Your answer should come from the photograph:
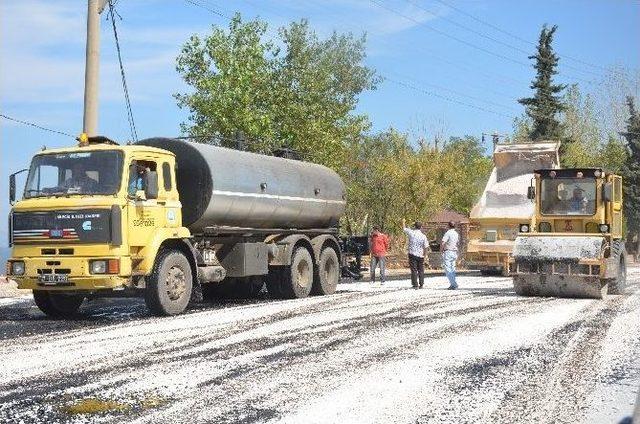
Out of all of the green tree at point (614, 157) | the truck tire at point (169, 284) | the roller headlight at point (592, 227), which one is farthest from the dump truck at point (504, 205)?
the green tree at point (614, 157)

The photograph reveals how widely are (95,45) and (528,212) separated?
43.3 feet

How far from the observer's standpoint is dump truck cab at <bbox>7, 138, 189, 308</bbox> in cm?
1251

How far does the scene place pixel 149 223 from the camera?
1326 centimetres

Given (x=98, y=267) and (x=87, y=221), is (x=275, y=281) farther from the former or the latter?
(x=87, y=221)

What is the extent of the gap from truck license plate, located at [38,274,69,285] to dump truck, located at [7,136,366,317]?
2 cm

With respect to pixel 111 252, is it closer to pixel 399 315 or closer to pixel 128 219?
pixel 128 219

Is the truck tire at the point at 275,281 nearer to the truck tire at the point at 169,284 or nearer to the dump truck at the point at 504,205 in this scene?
the truck tire at the point at 169,284

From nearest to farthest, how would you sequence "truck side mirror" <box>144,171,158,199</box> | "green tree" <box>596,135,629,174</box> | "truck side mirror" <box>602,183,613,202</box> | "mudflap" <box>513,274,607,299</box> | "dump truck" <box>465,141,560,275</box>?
"truck side mirror" <box>144,171,158,199</box>
"mudflap" <box>513,274,607,299</box>
"truck side mirror" <box>602,183,613,202</box>
"dump truck" <box>465,141,560,275</box>
"green tree" <box>596,135,629,174</box>

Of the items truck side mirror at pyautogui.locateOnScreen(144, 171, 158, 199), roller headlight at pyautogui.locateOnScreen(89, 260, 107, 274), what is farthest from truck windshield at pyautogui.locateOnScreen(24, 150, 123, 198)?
roller headlight at pyautogui.locateOnScreen(89, 260, 107, 274)

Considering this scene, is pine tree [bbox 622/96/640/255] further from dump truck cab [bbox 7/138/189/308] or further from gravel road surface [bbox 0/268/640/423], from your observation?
dump truck cab [bbox 7/138/189/308]

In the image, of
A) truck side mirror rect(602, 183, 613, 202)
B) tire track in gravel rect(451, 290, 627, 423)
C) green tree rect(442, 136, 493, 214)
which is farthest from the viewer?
green tree rect(442, 136, 493, 214)

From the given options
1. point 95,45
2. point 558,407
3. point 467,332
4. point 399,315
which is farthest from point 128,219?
point 558,407

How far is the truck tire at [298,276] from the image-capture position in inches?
683

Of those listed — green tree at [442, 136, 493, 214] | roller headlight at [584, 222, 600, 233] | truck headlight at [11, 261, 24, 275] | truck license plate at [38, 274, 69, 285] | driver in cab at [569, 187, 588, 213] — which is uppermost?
green tree at [442, 136, 493, 214]
